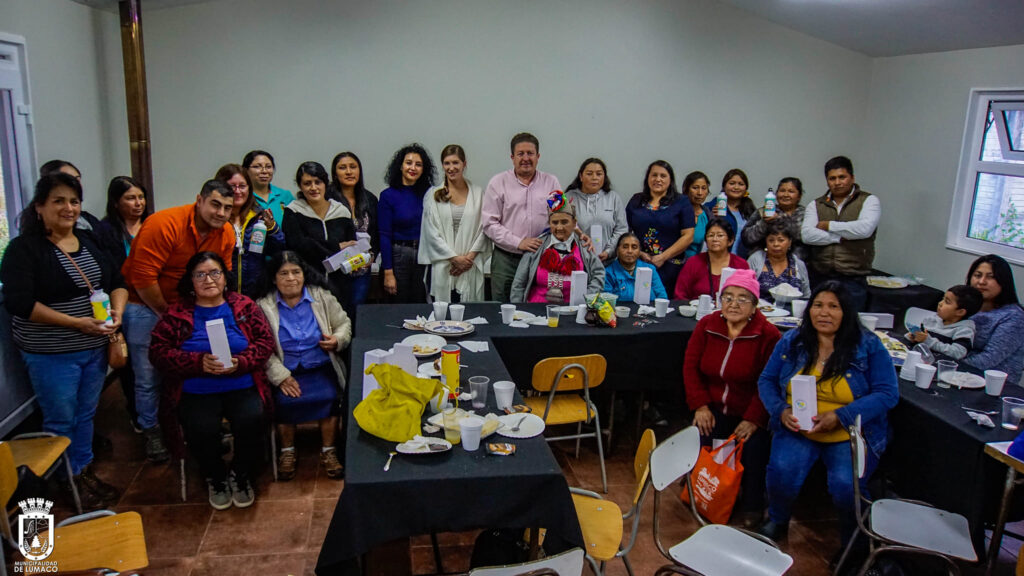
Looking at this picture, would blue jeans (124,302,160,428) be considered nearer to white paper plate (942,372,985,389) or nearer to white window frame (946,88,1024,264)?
white paper plate (942,372,985,389)

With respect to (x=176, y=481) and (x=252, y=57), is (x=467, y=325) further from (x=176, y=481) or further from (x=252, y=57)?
(x=252, y=57)

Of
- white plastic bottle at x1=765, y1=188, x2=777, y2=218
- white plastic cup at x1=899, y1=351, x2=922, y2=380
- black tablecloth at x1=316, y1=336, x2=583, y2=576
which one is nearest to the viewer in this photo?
black tablecloth at x1=316, y1=336, x2=583, y2=576

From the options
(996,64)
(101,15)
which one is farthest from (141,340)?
(996,64)

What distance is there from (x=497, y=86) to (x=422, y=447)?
4.20m

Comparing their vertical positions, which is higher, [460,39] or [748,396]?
[460,39]

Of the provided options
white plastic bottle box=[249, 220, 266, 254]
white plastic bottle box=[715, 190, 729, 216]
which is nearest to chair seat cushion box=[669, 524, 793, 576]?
white plastic bottle box=[249, 220, 266, 254]

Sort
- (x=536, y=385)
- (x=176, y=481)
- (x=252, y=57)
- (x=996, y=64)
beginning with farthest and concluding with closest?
(x=252, y=57) < (x=996, y=64) < (x=176, y=481) < (x=536, y=385)

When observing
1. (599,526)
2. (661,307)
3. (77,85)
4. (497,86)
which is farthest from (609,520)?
(77,85)

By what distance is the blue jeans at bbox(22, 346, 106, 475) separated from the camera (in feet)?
10.6

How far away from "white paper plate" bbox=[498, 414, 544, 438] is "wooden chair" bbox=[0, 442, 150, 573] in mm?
1221

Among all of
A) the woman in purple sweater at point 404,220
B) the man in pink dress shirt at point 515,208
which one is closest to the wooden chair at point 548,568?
the man in pink dress shirt at point 515,208

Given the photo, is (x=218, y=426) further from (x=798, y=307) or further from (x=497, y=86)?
(x=497, y=86)

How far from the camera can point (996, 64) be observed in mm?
4938

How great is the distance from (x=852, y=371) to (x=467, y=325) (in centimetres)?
185
